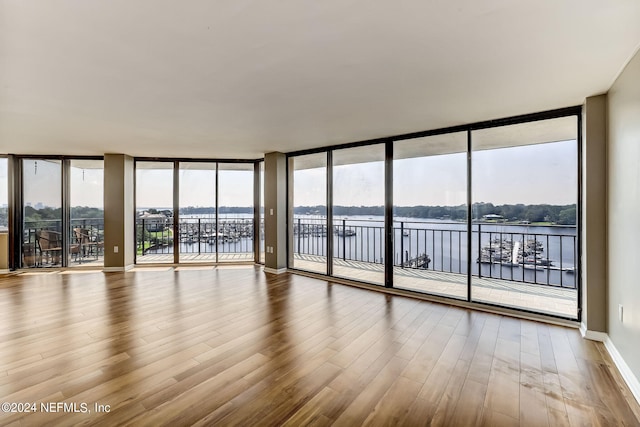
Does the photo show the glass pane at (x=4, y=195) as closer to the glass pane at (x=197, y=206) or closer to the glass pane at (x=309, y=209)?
the glass pane at (x=197, y=206)

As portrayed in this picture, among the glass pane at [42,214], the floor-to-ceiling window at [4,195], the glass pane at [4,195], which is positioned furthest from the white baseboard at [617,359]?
the glass pane at [4,195]

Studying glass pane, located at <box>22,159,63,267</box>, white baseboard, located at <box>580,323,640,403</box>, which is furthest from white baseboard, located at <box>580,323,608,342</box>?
glass pane, located at <box>22,159,63,267</box>

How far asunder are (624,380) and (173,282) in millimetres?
5797

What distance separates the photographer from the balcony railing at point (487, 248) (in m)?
4.23

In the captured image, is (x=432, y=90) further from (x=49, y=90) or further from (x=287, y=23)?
(x=49, y=90)

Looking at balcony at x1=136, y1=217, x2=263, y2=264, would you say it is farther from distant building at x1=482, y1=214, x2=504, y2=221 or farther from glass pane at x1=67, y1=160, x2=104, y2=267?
distant building at x1=482, y1=214, x2=504, y2=221

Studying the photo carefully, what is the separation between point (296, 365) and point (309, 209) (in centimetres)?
385

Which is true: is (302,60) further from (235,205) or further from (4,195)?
(4,195)

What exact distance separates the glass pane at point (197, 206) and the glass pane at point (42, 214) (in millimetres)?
2473

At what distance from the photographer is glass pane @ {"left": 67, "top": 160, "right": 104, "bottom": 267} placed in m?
6.17

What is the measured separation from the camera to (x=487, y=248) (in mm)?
4699

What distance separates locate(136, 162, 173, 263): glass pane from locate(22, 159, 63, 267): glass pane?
152 centimetres

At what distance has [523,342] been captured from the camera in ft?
9.25

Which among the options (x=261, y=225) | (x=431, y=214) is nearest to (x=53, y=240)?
(x=261, y=225)
